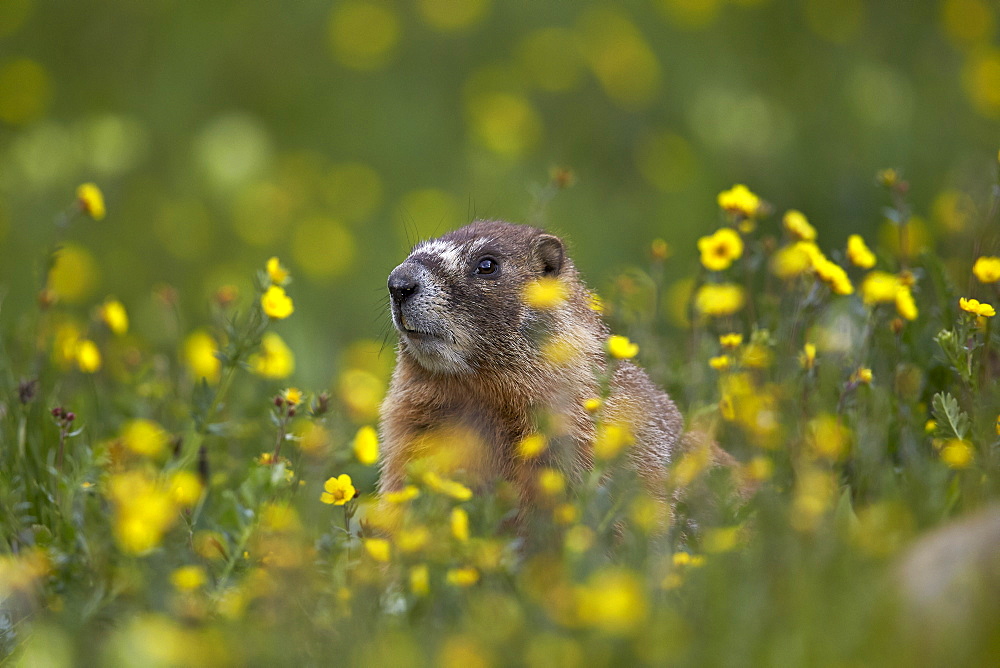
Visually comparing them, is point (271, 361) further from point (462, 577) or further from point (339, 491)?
point (462, 577)

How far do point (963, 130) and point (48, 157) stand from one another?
5815mm

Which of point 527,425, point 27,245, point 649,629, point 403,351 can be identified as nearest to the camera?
point 649,629

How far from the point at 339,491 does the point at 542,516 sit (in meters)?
0.62

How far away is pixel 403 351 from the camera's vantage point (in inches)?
175

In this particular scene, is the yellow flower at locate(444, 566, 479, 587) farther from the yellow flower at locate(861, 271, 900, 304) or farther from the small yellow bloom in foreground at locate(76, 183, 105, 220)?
the small yellow bloom in foreground at locate(76, 183, 105, 220)

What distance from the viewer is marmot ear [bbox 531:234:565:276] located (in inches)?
179

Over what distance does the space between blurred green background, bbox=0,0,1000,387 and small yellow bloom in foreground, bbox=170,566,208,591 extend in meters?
3.93

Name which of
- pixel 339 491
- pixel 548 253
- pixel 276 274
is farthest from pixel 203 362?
pixel 339 491

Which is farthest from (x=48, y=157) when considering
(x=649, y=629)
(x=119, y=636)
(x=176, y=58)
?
(x=649, y=629)

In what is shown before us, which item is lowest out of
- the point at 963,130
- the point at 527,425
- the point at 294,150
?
the point at 294,150

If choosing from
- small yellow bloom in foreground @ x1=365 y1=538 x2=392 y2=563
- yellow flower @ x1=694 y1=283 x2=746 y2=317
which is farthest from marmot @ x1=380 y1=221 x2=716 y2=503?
small yellow bloom in foreground @ x1=365 y1=538 x2=392 y2=563

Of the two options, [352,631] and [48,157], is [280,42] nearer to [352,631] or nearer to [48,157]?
[48,157]

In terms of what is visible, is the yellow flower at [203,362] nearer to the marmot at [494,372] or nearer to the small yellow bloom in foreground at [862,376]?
the marmot at [494,372]

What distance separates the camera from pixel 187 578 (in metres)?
2.72
